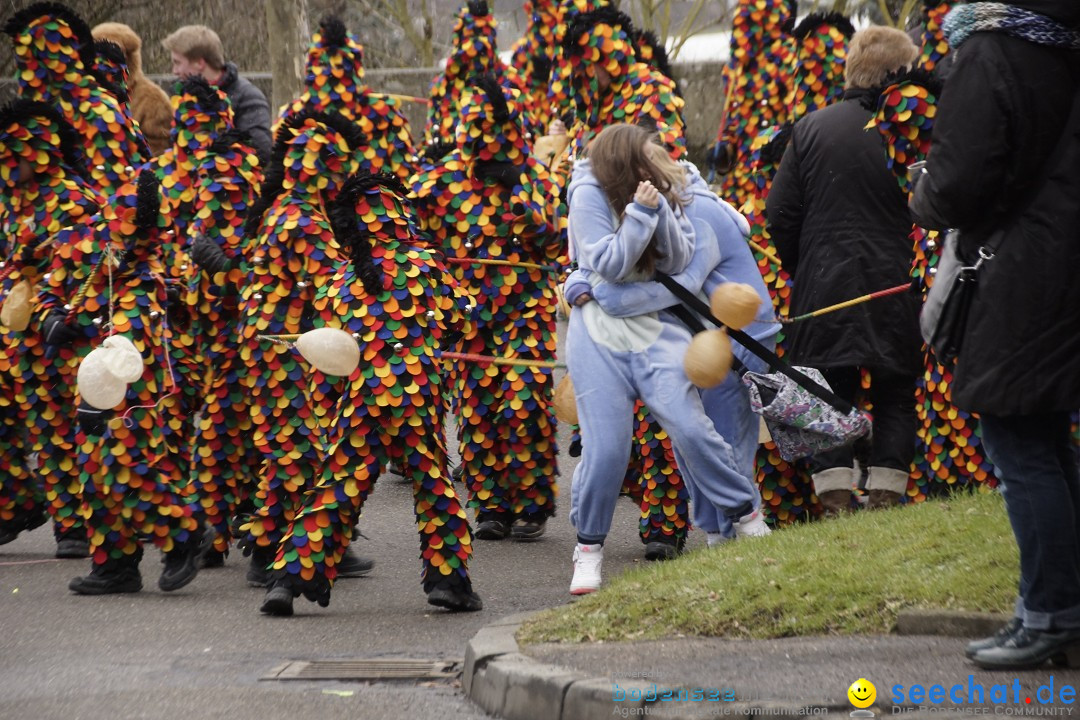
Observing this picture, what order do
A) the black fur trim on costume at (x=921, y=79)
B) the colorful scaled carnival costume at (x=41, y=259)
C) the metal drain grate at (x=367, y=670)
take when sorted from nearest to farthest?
the metal drain grate at (x=367, y=670) < the black fur trim on costume at (x=921, y=79) < the colorful scaled carnival costume at (x=41, y=259)

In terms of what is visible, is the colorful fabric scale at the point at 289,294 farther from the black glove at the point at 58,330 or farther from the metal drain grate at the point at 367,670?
the metal drain grate at the point at 367,670

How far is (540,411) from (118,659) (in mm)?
2954

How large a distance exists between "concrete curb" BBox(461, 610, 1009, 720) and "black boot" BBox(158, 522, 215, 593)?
2.31m

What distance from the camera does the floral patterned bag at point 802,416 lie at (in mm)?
6750

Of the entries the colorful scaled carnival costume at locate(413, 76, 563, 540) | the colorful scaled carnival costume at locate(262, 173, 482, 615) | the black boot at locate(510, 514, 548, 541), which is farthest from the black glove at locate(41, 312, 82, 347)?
the black boot at locate(510, 514, 548, 541)

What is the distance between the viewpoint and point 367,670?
18.9 feet

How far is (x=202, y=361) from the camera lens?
818 centimetres

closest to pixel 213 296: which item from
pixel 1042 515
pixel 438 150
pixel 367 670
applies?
pixel 438 150

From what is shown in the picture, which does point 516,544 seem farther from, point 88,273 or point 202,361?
point 88,273

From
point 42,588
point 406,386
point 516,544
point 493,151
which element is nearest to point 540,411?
point 516,544

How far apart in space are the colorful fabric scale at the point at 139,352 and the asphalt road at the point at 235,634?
0.33 m

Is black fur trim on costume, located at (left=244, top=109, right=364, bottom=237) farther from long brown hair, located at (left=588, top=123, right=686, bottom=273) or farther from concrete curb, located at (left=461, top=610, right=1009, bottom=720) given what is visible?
concrete curb, located at (left=461, top=610, right=1009, bottom=720)

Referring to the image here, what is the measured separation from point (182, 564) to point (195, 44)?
3.36m

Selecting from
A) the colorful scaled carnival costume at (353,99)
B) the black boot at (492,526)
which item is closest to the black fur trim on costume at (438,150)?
the colorful scaled carnival costume at (353,99)
